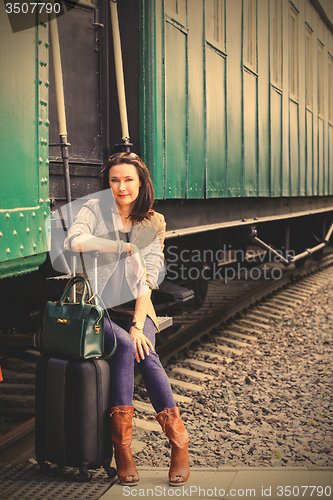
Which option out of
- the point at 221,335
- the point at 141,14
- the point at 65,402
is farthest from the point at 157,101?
the point at 221,335

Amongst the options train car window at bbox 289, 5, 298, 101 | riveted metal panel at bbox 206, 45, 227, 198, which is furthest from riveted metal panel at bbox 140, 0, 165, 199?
train car window at bbox 289, 5, 298, 101

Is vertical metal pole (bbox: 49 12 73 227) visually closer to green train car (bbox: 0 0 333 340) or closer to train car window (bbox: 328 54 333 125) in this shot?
green train car (bbox: 0 0 333 340)

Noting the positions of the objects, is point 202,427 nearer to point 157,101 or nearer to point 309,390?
point 309,390

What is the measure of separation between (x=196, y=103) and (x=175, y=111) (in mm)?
402

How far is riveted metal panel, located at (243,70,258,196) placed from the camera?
4.91 m

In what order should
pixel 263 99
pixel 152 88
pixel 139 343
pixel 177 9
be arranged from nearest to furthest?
pixel 139 343 < pixel 152 88 < pixel 177 9 < pixel 263 99

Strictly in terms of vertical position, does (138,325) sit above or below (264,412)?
above

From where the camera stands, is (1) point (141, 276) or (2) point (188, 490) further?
(1) point (141, 276)

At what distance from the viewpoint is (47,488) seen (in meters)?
2.27

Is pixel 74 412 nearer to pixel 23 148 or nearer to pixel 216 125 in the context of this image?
pixel 23 148

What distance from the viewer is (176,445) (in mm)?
2314

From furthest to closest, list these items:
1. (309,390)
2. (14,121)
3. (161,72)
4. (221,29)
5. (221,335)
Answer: (221,335) < (221,29) < (309,390) < (161,72) < (14,121)

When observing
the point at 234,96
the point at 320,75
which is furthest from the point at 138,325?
the point at 320,75

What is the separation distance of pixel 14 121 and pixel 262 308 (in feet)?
17.3
